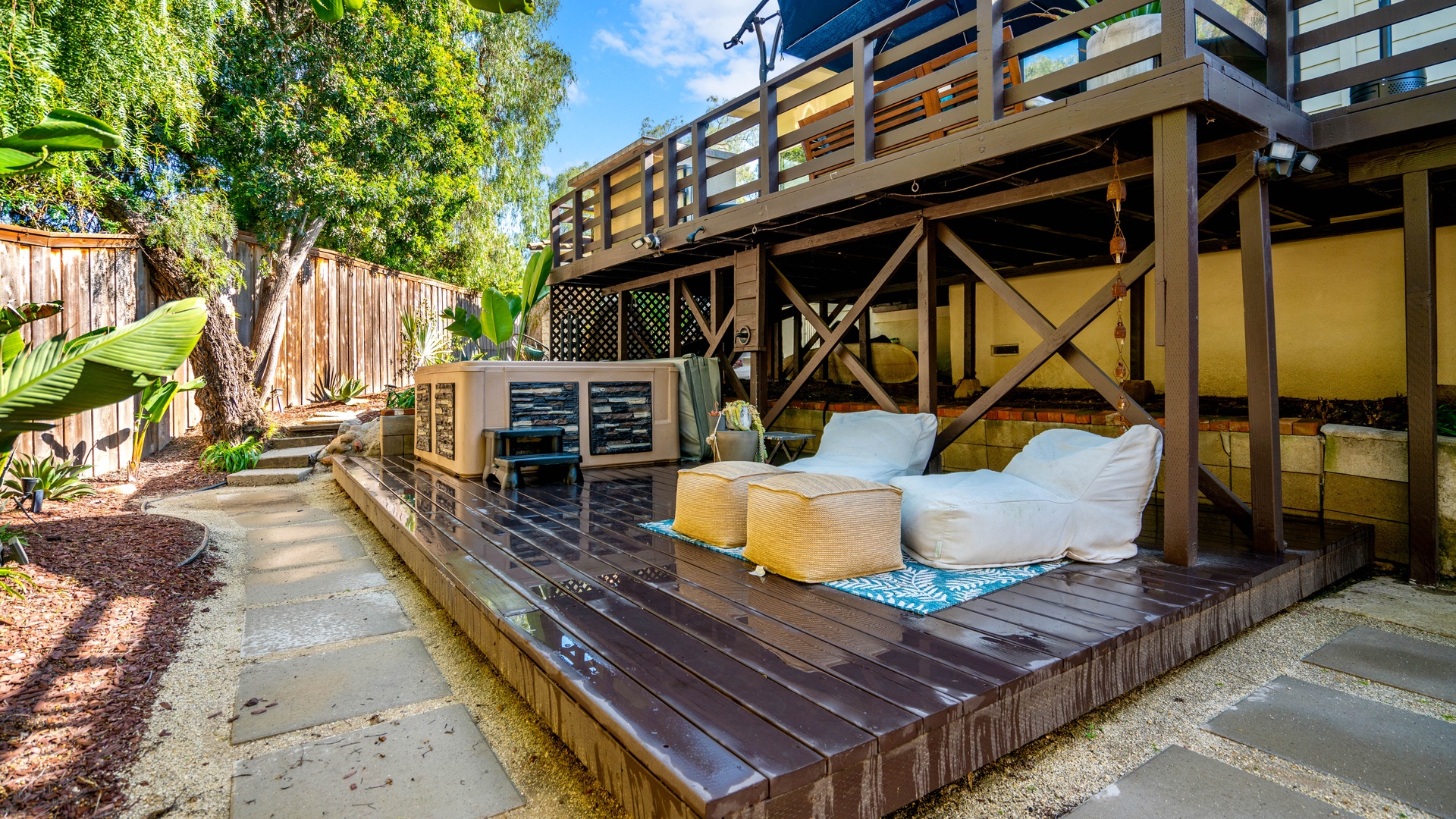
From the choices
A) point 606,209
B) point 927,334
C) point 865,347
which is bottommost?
point 927,334

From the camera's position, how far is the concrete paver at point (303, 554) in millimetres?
4113

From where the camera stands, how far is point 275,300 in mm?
9250

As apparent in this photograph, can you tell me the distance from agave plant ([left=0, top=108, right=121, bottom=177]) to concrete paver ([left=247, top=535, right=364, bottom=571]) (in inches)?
101

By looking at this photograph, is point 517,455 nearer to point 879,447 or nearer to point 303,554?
point 303,554

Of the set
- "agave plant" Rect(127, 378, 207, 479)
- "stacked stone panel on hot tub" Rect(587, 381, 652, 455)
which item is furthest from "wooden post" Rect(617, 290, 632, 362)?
"agave plant" Rect(127, 378, 207, 479)

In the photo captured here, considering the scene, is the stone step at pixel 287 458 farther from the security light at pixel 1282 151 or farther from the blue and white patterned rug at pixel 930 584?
the security light at pixel 1282 151

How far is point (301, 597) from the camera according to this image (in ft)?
11.4

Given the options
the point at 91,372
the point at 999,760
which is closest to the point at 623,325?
the point at 91,372

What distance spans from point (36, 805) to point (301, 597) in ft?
6.04

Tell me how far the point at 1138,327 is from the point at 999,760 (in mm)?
4977

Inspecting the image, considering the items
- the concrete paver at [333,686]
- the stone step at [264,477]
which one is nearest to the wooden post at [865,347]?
the stone step at [264,477]

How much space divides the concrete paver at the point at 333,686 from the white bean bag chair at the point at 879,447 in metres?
2.12

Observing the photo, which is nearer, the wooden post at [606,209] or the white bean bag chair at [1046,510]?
the white bean bag chair at [1046,510]

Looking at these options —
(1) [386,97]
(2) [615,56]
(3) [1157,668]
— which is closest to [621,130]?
(2) [615,56]
